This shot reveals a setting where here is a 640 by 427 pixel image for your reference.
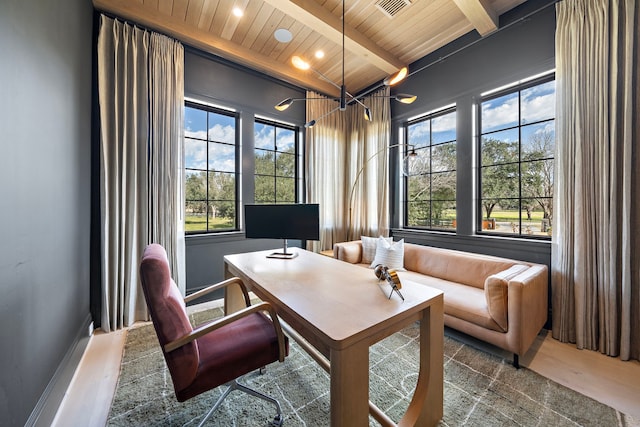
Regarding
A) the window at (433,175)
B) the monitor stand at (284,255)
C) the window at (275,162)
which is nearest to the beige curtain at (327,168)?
the window at (275,162)

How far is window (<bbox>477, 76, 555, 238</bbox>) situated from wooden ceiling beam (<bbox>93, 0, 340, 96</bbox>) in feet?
7.70

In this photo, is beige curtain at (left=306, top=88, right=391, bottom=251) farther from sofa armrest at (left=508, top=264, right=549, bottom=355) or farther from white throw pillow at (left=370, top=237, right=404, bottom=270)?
sofa armrest at (left=508, top=264, right=549, bottom=355)

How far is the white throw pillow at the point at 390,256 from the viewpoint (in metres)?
2.94

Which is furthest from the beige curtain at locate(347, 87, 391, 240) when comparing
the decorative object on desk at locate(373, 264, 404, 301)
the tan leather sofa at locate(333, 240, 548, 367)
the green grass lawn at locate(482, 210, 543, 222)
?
the decorative object on desk at locate(373, 264, 404, 301)

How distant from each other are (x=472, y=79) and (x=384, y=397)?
3.30m

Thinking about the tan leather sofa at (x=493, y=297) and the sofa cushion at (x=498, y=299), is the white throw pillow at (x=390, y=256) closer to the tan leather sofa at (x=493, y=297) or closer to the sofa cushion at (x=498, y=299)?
the tan leather sofa at (x=493, y=297)

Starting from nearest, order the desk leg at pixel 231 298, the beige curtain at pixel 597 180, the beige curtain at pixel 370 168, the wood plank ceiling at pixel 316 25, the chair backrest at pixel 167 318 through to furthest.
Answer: the chair backrest at pixel 167 318
the beige curtain at pixel 597 180
the desk leg at pixel 231 298
the wood plank ceiling at pixel 316 25
the beige curtain at pixel 370 168

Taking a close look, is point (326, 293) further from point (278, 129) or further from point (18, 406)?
point (278, 129)

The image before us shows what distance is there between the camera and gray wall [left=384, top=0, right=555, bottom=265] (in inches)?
91.4

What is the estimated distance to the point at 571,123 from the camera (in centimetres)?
205

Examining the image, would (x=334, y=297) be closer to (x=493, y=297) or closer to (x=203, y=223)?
(x=493, y=297)

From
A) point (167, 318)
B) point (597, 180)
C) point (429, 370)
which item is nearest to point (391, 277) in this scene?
point (429, 370)

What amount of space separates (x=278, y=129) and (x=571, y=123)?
10.8 feet

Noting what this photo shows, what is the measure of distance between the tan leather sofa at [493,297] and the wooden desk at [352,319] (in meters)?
0.37
